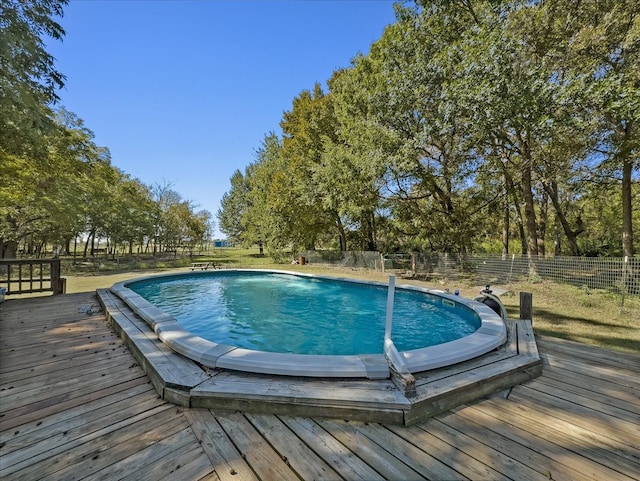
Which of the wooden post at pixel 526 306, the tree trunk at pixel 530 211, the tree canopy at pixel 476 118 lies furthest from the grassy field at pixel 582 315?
the tree canopy at pixel 476 118

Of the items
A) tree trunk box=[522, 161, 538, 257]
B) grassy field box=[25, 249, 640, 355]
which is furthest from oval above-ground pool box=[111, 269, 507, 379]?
tree trunk box=[522, 161, 538, 257]

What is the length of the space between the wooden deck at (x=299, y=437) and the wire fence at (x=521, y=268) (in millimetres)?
5146

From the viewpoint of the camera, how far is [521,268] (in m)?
8.32

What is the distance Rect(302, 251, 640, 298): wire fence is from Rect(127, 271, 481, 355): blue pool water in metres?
3.13

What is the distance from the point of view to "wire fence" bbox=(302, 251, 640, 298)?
618 cm

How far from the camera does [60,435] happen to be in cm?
181

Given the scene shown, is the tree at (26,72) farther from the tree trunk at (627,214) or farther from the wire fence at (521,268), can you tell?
the tree trunk at (627,214)

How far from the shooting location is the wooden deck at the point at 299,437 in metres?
1.53

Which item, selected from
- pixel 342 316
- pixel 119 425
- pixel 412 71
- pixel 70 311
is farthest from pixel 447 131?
pixel 70 311

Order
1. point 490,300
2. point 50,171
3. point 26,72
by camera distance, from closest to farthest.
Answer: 1. point 490,300
2. point 26,72
3. point 50,171

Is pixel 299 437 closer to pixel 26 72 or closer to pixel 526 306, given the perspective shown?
pixel 526 306

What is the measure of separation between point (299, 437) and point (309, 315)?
527 centimetres

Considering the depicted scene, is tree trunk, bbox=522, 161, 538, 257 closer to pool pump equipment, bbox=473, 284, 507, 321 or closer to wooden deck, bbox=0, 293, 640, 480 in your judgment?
pool pump equipment, bbox=473, 284, 507, 321

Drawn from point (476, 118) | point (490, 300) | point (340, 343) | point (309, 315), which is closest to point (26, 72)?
point (309, 315)
